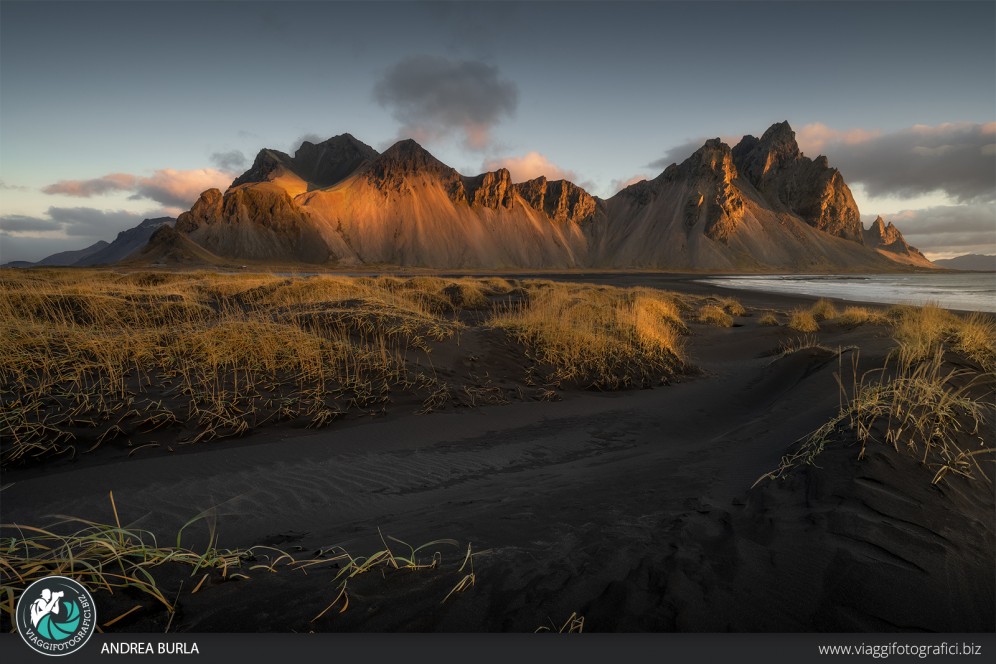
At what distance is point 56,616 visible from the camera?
1.40 metres

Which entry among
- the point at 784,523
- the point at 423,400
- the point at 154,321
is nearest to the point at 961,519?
the point at 784,523

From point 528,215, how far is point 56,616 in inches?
5692

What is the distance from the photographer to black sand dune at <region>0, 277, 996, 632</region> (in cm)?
181

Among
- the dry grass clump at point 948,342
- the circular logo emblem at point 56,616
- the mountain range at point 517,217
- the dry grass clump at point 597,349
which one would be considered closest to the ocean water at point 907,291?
the dry grass clump at point 948,342

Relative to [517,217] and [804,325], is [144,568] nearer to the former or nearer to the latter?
[804,325]

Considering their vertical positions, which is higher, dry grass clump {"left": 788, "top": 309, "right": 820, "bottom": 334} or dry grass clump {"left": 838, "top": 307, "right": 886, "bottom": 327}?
dry grass clump {"left": 838, "top": 307, "right": 886, "bottom": 327}

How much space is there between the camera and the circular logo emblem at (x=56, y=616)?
1400mm

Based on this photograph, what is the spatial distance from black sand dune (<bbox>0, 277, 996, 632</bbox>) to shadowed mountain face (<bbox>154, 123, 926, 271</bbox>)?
365ft

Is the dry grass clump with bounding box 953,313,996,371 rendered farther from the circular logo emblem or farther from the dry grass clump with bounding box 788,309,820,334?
the circular logo emblem

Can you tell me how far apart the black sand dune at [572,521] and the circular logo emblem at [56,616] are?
128 millimetres

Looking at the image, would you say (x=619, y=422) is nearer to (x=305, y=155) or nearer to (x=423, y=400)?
(x=423, y=400)

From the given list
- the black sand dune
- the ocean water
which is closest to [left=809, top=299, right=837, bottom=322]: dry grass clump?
the ocean water

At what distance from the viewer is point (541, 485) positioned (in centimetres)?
402

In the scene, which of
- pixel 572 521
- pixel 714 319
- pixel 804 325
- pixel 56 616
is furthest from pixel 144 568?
pixel 714 319
